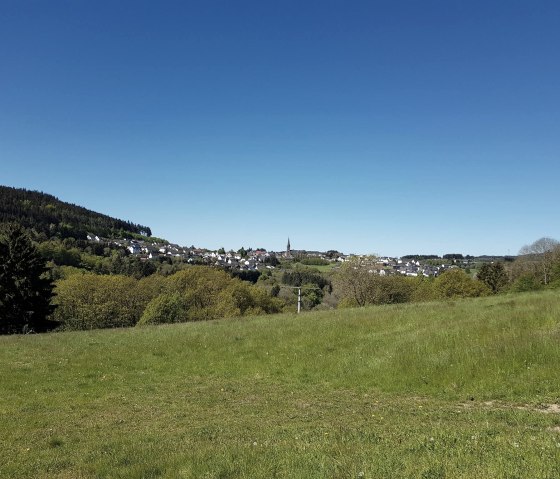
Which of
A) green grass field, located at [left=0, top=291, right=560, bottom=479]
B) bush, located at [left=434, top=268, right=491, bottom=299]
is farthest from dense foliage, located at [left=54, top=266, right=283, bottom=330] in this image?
green grass field, located at [left=0, top=291, right=560, bottom=479]

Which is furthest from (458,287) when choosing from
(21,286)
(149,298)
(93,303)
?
(21,286)

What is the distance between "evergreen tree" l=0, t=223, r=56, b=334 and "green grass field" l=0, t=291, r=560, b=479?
24784mm

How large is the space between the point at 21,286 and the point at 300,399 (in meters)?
49.0

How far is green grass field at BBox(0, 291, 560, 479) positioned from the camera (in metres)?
6.95

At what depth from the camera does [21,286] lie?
169 feet

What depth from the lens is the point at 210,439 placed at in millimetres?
9859

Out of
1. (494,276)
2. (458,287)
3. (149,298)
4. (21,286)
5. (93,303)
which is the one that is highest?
(494,276)

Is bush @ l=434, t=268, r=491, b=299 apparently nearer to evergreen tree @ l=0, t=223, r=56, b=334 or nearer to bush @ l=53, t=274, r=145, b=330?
bush @ l=53, t=274, r=145, b=330

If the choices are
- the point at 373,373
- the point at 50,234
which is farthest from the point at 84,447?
the point at 50,234

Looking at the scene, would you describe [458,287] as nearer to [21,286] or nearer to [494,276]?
[494,276]

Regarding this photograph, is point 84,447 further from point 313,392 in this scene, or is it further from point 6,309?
point 6,309

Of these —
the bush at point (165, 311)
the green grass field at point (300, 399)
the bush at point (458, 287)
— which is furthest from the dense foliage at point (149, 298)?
the green grass field at point (300, 399)

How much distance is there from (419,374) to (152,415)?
10172 mm

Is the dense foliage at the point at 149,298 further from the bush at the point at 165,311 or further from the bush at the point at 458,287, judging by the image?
the bush at the point at 458,287
